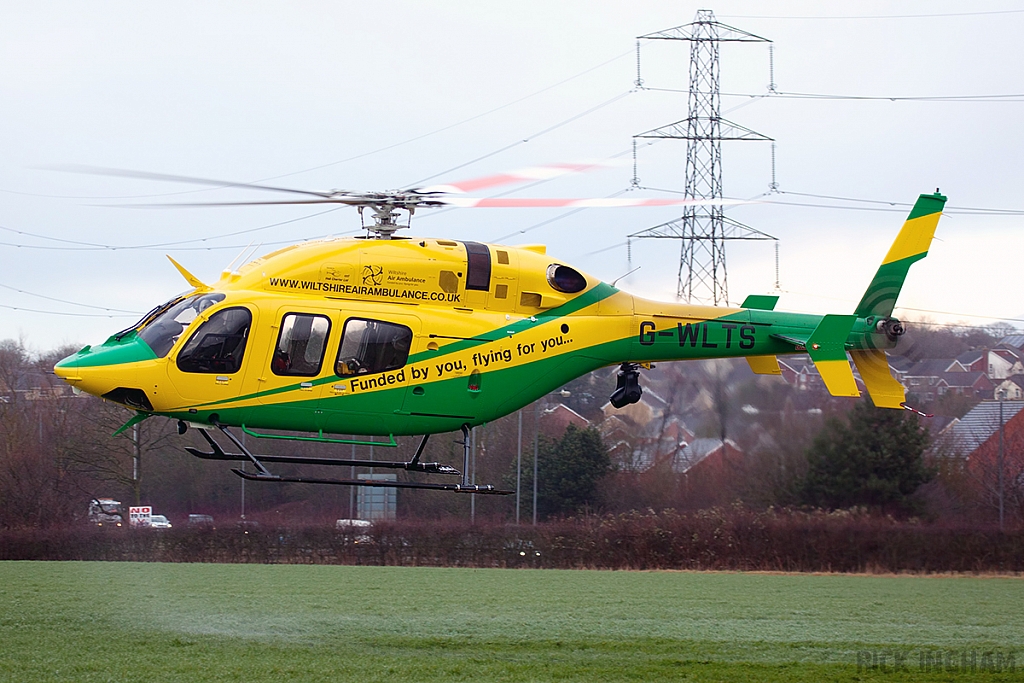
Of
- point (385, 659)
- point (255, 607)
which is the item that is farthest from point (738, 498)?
point (385, 659)

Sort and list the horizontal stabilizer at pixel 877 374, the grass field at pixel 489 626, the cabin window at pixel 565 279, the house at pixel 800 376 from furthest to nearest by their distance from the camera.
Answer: the house at pixel 800 376, the grass field at pixel 489 626, the horizontal stabilizer at pixel 877 374, the cabin window at pixel 565 279

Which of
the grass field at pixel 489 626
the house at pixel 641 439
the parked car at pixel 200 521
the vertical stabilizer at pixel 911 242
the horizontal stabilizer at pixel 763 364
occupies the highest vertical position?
the vertical stabilizer at pixel 911 242

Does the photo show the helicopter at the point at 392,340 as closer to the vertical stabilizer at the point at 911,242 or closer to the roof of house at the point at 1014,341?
the vertical stabilizer at the point at 911,242

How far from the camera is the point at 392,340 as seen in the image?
47.3ft

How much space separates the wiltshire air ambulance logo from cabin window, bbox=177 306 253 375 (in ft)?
5.08

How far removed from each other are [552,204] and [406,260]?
2175 mm

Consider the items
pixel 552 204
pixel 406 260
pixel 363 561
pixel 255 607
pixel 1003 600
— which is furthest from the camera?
pixel 363 561

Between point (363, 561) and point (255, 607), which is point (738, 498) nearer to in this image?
point (255, 607)

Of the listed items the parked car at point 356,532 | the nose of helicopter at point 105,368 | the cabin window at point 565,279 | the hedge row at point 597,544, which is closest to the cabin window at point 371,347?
the cabin window at point 565,279

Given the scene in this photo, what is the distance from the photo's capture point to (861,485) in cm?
3153

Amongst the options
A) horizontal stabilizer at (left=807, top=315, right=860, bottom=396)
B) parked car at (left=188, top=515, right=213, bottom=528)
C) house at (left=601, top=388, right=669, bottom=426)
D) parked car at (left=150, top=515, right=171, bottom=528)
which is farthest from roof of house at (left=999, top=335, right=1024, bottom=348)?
parked car at (left=150, top=515, right=171, bottom=528)

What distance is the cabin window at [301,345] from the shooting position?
14062 mm

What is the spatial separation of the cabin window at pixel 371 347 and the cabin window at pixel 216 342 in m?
1.21

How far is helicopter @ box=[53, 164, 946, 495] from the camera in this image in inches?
549
